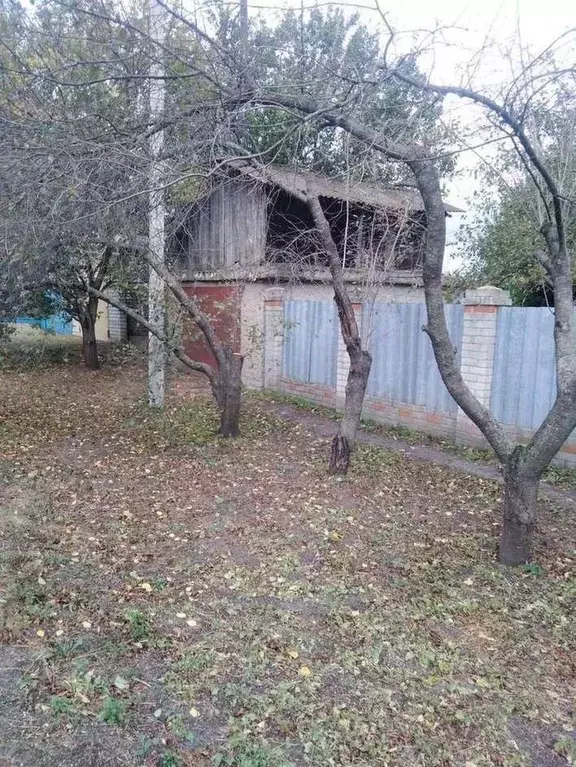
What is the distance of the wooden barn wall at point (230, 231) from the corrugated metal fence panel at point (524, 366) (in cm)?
594

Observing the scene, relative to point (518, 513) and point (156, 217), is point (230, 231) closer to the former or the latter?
point (156, 217)

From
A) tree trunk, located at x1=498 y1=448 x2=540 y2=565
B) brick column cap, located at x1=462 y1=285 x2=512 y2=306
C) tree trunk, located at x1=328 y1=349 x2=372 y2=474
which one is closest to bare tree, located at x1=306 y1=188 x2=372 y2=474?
tree trunk, located at x1=328 y1=349 x2=372 y2=474

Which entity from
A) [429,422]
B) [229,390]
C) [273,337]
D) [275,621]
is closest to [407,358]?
[429,422]

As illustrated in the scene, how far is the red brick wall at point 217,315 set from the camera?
10.9 meters

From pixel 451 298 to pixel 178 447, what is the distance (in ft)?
17.9

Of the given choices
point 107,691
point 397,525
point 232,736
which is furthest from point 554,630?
point 107,691

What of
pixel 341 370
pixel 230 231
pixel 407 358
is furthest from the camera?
pixel 230 231

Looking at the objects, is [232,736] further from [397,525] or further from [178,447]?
[178,447]

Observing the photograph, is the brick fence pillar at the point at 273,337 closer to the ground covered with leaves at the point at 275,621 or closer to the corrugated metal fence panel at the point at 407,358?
the corrugated metal fence panel at the point at 407,358

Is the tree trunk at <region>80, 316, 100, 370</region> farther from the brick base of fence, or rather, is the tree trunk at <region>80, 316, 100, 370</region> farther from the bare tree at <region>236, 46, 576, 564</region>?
the bare tree at <region>236, 46, 576, 564</region>

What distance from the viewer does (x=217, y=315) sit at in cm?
1198

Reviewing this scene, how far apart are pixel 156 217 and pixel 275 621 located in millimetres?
5337

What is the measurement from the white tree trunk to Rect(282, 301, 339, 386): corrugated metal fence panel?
6.39 feet

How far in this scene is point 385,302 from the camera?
787cm
